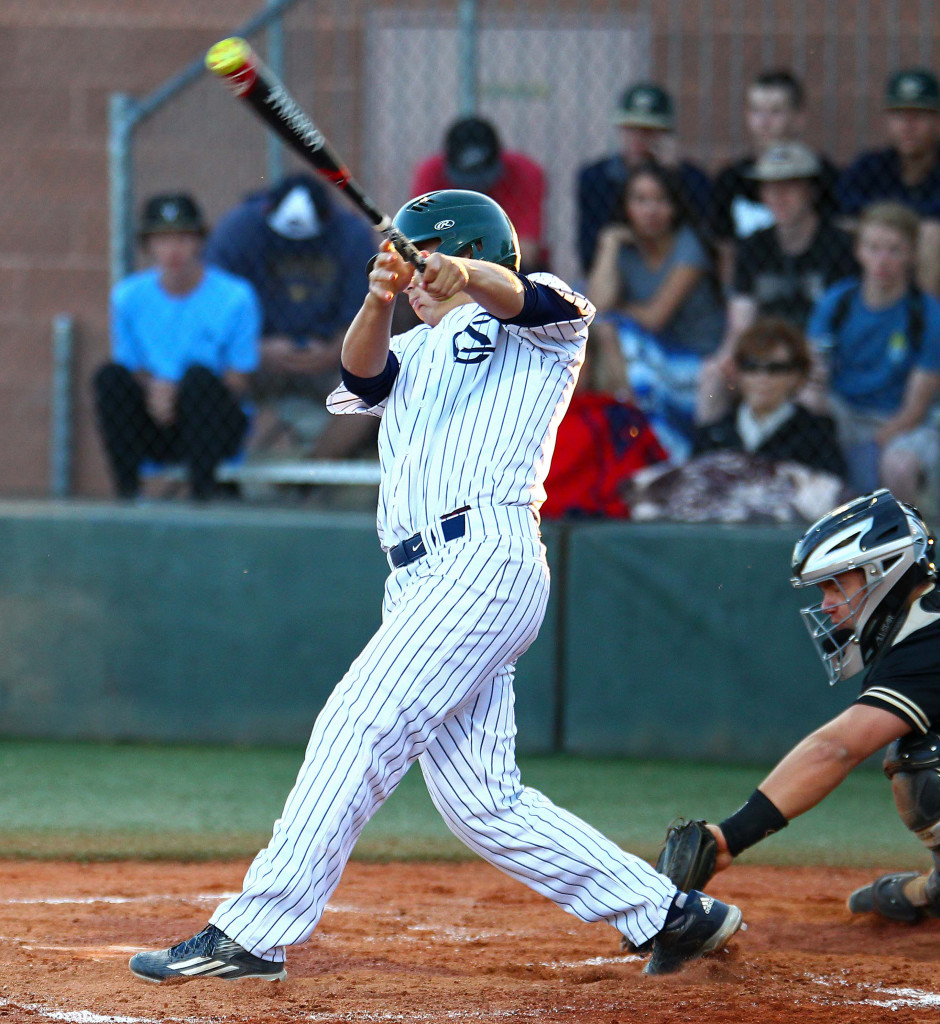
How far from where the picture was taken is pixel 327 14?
8.06 meters

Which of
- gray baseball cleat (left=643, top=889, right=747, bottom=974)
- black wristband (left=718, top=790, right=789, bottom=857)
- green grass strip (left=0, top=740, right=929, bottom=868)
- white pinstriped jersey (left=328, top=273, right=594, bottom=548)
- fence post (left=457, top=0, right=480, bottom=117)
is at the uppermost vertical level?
fence post (left=457, top=0, right=480, bottom=117)

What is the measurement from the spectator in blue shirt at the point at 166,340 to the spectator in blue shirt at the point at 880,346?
260cm

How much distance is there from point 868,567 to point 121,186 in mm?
4616

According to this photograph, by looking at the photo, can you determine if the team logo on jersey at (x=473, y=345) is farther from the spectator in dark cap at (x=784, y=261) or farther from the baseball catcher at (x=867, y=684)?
the spectator in dark cap at (x=784, y=261)

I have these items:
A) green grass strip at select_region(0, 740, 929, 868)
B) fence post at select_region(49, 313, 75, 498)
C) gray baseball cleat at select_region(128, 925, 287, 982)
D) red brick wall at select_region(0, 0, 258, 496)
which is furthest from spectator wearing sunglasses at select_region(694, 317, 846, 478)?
red brick wall at select_region(0, 0, 258, 496)

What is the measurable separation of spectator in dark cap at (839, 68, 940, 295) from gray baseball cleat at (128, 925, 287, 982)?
4999 mm

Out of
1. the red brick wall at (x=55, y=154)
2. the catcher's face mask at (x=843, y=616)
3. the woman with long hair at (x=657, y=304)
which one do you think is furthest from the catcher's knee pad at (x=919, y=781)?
the red brick wall at (x=55, y=154)

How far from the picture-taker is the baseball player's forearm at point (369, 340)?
2.92 metres

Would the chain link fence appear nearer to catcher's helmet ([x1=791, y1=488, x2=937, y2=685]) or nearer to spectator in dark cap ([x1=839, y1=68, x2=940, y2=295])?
spectator in dark cap ([x1=839, y1=68, x2=940, y2=295])

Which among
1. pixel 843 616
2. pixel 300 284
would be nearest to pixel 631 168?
pixel 300 284

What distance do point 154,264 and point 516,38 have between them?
83.8 inches

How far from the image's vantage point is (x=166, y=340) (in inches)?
268

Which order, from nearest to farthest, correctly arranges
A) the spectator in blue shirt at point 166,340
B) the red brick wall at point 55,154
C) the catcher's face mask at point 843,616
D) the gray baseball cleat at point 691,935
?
the gray baseball cleat at point 691,935 < the catcher's face mask at point 843,616 < the spectator in blue shirt at point 166,340 < the red brick wall at point 55,154

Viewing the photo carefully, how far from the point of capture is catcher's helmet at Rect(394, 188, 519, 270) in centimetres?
306
